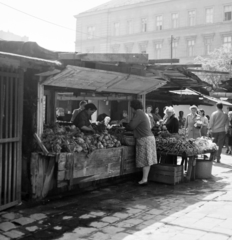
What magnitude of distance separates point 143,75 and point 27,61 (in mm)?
3614

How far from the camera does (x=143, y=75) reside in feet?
26.2

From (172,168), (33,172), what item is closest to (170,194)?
(172,168)

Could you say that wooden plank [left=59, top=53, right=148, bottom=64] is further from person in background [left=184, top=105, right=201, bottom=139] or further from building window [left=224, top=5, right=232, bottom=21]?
building window [left=224, top=5, right=232, bottom=21]

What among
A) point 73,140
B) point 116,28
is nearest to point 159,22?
point 116,28

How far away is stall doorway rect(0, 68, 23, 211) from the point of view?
5289 millimetres

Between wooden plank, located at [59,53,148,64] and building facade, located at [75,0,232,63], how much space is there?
37.8 metres

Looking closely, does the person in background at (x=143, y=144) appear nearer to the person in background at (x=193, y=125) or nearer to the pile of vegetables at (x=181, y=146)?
the pile of vegetables at (x=181, y=146)

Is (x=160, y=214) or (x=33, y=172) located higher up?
(x=33, y=172)

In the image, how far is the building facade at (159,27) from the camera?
41969 mm

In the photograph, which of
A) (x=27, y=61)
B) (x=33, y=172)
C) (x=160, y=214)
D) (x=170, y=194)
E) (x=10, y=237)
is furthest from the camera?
(x=170, y=194)

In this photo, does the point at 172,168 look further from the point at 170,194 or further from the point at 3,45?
the point at 3,45

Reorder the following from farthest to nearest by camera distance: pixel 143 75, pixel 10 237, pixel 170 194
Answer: pixel 143 75 < pixel 170 194 < pixel 10 237

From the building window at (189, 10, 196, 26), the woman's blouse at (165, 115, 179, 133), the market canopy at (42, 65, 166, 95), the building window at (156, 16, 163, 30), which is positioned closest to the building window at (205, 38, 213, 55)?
the building window at (189, 10, 196, 26)

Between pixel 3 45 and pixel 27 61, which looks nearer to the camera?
pixel 27 61
